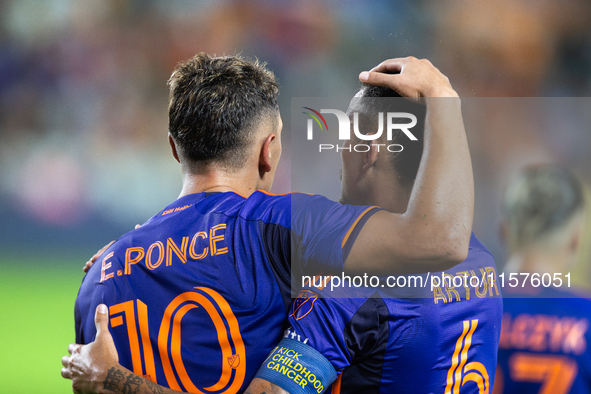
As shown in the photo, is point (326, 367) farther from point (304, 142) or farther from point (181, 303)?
point (304, 142)

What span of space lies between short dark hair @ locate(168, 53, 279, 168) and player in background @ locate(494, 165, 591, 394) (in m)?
1.24

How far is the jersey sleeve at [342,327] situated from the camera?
1.19m

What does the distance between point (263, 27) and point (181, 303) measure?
882 cm

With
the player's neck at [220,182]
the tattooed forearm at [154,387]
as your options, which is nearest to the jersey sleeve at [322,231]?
the player's neck at [220,182]

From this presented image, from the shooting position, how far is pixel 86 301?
144 cm

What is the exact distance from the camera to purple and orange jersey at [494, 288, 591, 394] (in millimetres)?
1834

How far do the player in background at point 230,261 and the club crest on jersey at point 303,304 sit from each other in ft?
0.20

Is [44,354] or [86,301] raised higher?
[86,301]

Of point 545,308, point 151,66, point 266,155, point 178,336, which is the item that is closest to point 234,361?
point 178,336

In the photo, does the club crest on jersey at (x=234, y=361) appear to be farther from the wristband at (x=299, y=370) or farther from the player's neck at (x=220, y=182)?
the player's neck at (x=220, y=182)

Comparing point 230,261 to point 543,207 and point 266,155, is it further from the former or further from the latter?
point 543,207

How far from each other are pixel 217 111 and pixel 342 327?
755 mm

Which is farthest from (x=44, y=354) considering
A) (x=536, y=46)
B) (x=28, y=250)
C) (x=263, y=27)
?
(x=536, y=46)

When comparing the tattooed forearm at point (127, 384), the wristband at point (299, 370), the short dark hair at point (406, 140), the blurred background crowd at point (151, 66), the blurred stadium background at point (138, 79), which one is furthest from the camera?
the blurred background crowd at point (151, 66)
